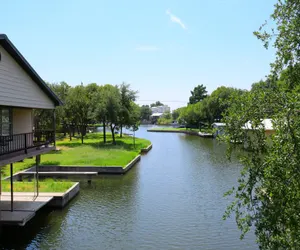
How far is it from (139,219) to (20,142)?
7045 mm

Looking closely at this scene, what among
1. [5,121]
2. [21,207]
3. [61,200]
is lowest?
[61,200]

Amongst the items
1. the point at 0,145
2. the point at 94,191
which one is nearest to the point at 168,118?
the point at 94,191

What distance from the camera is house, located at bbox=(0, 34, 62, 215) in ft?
43.7

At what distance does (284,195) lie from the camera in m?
5.90

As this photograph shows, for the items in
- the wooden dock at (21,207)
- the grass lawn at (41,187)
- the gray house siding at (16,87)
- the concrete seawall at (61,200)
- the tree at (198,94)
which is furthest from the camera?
the tree at (198,94)

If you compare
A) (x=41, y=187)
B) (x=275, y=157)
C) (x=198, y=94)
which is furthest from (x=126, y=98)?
(x=198, y=94)

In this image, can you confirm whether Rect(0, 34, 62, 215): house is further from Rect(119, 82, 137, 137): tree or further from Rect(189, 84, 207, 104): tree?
Rect(189, 84, 207, 104): tree

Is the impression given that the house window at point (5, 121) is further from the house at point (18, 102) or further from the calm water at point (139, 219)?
the calm water at point (139, 219)

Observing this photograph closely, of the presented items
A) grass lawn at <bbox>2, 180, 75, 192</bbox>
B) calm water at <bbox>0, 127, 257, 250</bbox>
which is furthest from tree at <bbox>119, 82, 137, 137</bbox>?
grass lawn at <bbox>2, 180, 75, 192</bbox>

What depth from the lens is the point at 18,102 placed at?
14297 millimetres

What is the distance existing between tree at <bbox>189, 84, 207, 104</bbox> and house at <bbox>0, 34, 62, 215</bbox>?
109046 millimetres

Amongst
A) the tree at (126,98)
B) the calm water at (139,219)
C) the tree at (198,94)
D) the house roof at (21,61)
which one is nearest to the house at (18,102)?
the house roof at (21,61)

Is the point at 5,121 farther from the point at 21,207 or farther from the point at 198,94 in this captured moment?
the point at 198,94

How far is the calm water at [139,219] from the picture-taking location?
13.7 m
